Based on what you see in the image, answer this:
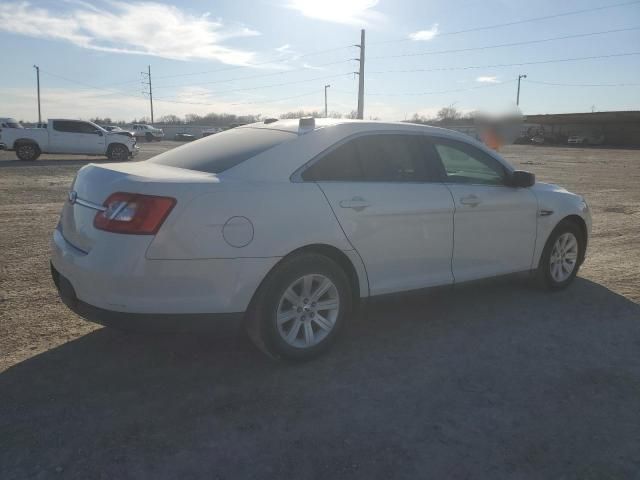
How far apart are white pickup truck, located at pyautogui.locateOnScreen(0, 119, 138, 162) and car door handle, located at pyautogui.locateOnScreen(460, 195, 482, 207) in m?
21.8

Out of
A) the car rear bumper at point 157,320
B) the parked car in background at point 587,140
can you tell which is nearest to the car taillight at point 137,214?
the car rear bumper at point 157,320

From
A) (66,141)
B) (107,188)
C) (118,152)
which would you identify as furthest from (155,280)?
(66,141)

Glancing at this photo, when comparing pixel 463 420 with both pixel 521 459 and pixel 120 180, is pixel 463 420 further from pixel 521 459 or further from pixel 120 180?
pixel 120 180

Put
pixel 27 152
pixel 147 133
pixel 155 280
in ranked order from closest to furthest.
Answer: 1. pixel 155 280
2. pixel 27 152
3. pixel 147 133

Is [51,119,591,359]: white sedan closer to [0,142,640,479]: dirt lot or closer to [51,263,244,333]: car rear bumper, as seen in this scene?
[51,263,244,333]: car rear bumper

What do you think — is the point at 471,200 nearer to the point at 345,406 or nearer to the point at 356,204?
the point at 356,204

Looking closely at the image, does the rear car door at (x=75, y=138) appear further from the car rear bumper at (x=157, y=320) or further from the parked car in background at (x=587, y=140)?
the parked car in background at (x=587, y=140)

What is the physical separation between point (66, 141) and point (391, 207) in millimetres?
22591

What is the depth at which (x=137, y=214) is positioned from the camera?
10.1ft

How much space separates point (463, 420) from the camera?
3008mm

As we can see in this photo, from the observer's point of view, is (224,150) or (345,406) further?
(224,150)

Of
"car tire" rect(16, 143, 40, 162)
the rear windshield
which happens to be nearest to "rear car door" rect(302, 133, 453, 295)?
the rear windshield

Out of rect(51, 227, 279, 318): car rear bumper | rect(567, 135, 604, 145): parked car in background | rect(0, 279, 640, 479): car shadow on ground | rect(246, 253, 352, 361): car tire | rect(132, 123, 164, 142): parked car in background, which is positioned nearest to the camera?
rect(0, 279, 640, 479): car shadow on ground

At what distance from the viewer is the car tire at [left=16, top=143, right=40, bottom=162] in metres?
22.1
